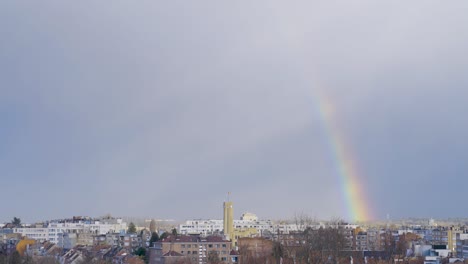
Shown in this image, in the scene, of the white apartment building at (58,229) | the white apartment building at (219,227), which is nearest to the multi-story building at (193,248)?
the white apartment building at (58,229)

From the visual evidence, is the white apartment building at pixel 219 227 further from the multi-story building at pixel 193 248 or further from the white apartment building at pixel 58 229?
the multi-story building at pixel 193 248

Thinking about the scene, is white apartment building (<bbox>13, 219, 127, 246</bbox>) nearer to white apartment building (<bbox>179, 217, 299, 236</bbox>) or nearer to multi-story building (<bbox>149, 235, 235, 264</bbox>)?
white apartment building (<bbox>179, 217, 299, 236</bbox>)

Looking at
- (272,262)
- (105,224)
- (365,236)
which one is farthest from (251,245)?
(105,224)

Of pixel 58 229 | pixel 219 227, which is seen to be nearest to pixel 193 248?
A: pixel 58 229

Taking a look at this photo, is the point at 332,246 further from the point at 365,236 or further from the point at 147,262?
the point at 365,236

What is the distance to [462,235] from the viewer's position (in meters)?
73.2

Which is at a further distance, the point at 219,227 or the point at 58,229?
the point at 219,227

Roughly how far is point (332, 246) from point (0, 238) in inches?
2373

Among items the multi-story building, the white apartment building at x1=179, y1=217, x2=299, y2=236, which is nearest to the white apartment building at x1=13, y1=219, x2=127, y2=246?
the white apartment building at x1=179, y1=217, x2=299, y2=236

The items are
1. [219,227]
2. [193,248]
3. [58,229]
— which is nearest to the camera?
[193,248]

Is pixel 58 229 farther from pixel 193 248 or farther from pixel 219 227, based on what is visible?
pixel 193 248

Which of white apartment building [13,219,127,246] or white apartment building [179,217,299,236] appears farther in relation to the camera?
white apartment building [179,217,299,236]

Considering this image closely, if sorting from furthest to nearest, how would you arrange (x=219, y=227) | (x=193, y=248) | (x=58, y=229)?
1. (x=219, y=227)
2. (x=58, y=229)
3. (x=193, y=248)

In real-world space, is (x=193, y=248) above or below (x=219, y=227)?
below
